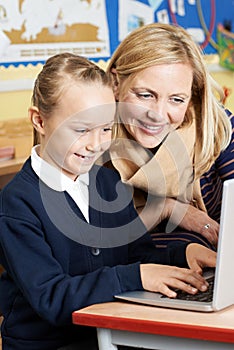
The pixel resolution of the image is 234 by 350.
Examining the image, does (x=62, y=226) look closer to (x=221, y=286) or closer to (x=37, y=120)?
(x=37, y=120)

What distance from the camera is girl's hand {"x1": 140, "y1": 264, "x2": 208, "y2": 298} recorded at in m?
1.27

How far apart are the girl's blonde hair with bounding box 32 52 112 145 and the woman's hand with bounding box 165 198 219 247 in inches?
22.5

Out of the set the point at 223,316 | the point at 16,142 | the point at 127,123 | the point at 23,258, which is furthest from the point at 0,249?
the point at 16,142

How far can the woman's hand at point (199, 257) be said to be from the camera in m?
1.43

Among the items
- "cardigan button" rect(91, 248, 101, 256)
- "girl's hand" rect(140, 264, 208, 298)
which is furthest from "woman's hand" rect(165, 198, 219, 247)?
"girl's hand" rect(140, 264, 208, 298)

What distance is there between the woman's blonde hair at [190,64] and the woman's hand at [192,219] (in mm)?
96

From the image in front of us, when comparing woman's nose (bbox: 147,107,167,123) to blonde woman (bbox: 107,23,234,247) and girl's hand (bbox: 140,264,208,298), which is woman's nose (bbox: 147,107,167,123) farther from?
girl's hand (bbox: 140,264,208,298)

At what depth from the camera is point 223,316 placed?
1.17m

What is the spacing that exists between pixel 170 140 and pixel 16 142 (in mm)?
1175

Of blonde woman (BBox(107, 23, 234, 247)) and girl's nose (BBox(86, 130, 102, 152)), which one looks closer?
girl's nose (BBox(86, 130, 102, 152))

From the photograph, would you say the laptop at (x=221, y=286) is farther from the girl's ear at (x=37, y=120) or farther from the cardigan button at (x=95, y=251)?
the girl's ear at (x=37, y=120)

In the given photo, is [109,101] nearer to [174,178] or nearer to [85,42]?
[174,178]

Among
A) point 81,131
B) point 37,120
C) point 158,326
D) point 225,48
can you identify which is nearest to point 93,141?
point 81,131

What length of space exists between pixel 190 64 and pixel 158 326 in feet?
2.90
